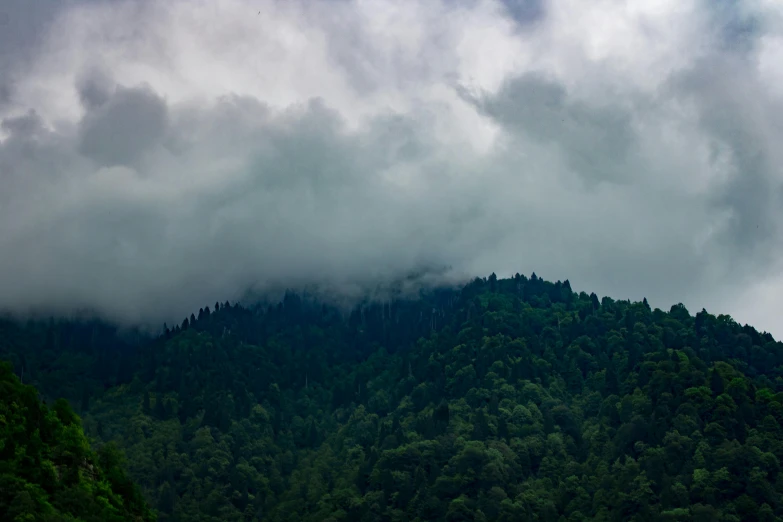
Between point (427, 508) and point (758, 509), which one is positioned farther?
point (427, 508)

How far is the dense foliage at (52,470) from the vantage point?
119719 mm

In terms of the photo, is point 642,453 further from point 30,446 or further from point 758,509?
point 30,446

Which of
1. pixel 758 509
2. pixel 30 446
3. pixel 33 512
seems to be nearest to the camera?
pixel 33 512

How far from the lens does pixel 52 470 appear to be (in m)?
129

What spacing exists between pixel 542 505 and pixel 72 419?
83.8 m

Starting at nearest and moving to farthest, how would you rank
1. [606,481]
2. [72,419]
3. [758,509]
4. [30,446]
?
[30,446] → [72,419] → [758,509] → [606,481]

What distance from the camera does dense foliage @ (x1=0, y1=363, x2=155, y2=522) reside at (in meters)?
120

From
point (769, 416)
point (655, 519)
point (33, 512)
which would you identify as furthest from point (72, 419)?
point (769, 416)

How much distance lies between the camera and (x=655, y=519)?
180 metres

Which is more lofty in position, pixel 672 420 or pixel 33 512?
pixel 672 420

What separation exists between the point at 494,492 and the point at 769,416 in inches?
1864

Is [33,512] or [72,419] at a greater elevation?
[72,419]

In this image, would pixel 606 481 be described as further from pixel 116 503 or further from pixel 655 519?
pixel 116 503

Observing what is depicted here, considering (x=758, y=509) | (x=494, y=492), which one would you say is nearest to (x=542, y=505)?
(x=494, y=492)
